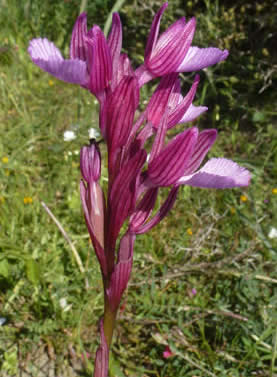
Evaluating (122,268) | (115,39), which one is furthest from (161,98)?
(122,268)

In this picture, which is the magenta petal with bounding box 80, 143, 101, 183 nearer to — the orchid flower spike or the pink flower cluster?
the pink flower cluster

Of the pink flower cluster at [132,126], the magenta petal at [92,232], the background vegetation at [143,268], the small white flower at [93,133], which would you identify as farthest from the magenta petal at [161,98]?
the small white flower at [93,133]

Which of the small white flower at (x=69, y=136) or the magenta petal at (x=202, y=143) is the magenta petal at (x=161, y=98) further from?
the small white flower at (x=69, y=136)

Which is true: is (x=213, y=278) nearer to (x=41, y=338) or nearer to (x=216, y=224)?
(x=216, y=224)

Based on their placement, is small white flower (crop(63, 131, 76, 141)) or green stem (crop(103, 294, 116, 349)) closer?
green stem (crop(103, 294, 116, 349))

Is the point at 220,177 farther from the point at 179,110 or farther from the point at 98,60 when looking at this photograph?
the point at 98,60

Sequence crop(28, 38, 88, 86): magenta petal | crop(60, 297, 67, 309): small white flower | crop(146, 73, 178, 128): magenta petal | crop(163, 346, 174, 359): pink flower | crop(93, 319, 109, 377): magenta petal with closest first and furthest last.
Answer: crop(28, 38, 88, 86): magenta petal < crop(146, 73, 178, 128): magenta petal < crop(93, 319, 109, 377): magenta petal < crop(163, 346, 174, 359): pink flower < crop(60, 297, 67, 309): small white flower

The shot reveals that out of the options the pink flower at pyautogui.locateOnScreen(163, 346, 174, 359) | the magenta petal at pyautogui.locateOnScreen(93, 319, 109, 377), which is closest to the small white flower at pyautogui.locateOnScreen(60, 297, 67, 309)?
the pink flower at pyautogui.locateOnScreen(163, 346, 174, 359)
